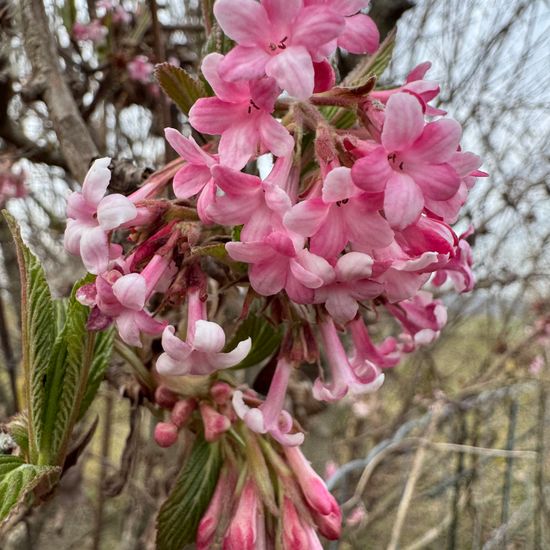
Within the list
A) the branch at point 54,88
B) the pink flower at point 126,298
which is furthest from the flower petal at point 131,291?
the branch at point 54,88

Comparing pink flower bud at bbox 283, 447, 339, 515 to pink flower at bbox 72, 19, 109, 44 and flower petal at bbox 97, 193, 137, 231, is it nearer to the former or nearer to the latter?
flower petal at bbox 97, 193, 137, 231

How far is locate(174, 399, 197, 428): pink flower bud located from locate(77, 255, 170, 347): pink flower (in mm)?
173

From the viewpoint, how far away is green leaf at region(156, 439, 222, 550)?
23.4 inches

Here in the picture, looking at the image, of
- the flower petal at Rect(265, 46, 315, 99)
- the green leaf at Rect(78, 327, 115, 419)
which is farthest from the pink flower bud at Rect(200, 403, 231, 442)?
the flower petal at Rect(265, 46, 315, 99)

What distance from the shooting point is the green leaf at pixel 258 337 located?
606mm

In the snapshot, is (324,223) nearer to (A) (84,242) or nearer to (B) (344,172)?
(B) (344,172)

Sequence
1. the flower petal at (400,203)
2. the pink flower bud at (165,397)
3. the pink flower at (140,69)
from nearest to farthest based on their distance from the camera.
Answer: the flower petal at (400,203), the pink flower bud at (165,397), the pink flower at (140,69)

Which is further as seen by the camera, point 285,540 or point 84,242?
point 285,540

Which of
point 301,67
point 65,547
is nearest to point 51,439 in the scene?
point 301,67

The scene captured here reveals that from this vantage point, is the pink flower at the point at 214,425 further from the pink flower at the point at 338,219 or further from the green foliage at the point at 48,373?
the pink flower at the point at 338,219

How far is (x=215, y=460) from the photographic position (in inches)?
24.1

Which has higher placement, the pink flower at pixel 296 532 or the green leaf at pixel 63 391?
the green leaf at pixel 63 391

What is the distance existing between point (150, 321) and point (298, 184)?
0.16 m

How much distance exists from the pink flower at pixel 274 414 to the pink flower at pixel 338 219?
0.19 meters
